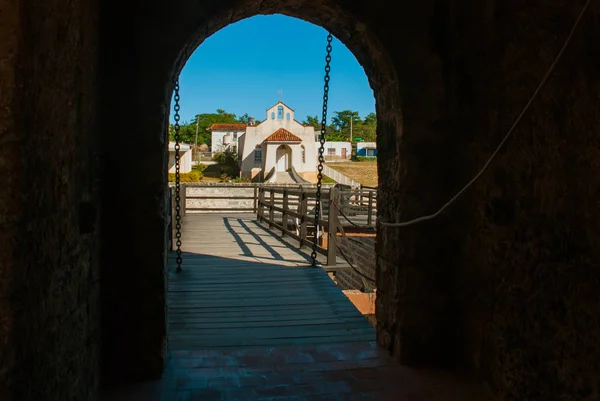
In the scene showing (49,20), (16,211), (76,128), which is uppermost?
(49,20)

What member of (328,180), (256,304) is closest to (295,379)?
(256,304)

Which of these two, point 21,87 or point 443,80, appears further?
point 443,80

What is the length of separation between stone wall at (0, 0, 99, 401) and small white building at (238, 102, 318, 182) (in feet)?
84.9

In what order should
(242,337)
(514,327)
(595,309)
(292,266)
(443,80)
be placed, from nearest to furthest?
(595,309), (514,327), (443,80), (242,337), (292,266)

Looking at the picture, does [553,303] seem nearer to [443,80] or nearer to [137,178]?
[443,80]

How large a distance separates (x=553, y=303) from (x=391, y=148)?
132cm

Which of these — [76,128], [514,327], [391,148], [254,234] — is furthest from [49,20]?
[254,234]

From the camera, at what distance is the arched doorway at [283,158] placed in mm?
29375

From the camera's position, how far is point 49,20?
139cm

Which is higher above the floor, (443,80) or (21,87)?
(443,80)

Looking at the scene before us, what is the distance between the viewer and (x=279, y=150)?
29.5 m

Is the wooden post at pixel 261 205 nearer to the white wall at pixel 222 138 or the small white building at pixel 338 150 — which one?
the white wall at pixel 222 138

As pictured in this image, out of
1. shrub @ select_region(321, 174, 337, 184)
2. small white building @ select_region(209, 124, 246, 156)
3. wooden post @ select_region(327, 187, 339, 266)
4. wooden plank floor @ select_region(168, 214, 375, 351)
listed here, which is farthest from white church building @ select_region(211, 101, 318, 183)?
wooden plank floor @ select_region(168, 214, 375, 351)

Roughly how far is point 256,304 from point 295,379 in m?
1.38
